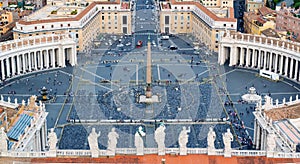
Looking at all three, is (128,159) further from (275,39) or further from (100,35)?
(100,35)

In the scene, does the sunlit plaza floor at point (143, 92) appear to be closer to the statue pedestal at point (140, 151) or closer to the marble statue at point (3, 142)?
the statue pedestal at point (140, 151)

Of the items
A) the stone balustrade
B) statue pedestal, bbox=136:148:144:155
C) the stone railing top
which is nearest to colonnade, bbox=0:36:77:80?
the stone railing top

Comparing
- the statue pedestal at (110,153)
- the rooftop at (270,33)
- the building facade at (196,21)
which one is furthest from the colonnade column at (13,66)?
the statue pedestal at (110,153)

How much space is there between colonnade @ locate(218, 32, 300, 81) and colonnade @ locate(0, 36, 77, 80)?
30077 millimetres

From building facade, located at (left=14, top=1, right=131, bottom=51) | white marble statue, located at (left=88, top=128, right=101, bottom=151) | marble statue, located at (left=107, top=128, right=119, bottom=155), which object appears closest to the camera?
white marble statue, located at (left=88, top=128, right=101, bottom=151)

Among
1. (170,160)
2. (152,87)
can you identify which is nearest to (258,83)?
(152,87)

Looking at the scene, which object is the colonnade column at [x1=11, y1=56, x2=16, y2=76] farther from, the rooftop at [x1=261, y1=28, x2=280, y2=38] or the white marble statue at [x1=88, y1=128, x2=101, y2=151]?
the white marble statue at [x1=88, y1=128, x2=101, y2=151]

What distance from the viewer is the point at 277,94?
97125 millimetres

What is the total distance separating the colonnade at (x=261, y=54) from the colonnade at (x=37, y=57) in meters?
30.1

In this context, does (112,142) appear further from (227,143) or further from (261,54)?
(261,54)

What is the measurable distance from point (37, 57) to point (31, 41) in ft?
10.6

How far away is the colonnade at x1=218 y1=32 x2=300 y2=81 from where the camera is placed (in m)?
107

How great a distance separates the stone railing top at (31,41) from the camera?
107438mm

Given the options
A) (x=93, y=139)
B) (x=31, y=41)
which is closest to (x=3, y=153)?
(x=93, y=139)
